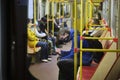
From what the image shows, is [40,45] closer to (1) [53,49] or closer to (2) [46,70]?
(2) [46,70]

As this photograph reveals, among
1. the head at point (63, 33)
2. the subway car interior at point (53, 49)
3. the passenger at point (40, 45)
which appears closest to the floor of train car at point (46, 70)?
the subway car interior at point (53, 49)

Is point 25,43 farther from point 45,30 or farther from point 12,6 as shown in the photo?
point 45,30

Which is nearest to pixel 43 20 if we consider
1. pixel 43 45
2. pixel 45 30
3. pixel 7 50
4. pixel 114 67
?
pixel 45 30

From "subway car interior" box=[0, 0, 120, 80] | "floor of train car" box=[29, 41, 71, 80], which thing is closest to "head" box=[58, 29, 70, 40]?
"subway car interior" box=[0, 0, 120, 80]

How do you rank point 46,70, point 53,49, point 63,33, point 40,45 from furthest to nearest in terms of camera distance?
point 63,33 → point 53,49 → point 40,45 → point 46,70

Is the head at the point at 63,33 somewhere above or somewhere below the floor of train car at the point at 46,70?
above

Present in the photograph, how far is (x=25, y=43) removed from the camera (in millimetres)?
1124

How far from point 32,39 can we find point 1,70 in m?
5.95

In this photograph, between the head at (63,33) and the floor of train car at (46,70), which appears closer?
the floor of train car at (46,70)

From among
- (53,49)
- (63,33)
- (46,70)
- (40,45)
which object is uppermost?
(63,33)

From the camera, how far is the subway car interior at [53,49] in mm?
1114

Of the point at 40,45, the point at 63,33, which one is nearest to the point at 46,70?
the point at 40,45

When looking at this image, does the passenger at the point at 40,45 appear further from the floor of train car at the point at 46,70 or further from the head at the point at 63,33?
the head at the point at 63,33

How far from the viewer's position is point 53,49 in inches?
335
